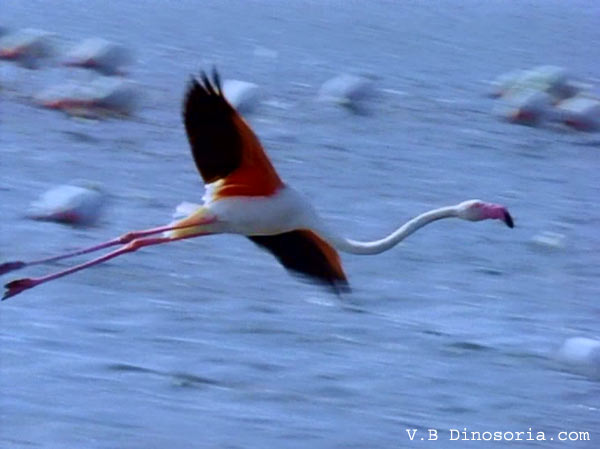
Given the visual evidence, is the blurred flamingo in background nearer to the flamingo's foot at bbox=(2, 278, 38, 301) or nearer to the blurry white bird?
the blurry white bird

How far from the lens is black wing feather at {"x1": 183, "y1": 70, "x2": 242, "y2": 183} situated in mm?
2246

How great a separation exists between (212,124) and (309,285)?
1001mm

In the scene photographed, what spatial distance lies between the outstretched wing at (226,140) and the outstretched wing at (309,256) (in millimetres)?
112

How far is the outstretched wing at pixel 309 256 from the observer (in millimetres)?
2350

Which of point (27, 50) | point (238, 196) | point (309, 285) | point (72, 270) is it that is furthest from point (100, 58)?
point (238, 196)

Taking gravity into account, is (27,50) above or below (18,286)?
below

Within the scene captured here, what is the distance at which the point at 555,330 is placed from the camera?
3387 millimetres

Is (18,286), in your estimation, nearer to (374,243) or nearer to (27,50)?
(374,243)

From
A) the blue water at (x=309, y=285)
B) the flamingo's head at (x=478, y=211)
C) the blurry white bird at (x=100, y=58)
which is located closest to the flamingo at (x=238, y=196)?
the flamingo's head at (x=478, y=211)

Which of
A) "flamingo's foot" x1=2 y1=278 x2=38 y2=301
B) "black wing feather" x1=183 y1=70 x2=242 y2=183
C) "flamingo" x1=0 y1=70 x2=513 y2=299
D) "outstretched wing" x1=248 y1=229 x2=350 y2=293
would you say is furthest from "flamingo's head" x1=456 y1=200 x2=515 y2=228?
"flamingo's foot" x1=2 y1=278 x2=38 y2=301

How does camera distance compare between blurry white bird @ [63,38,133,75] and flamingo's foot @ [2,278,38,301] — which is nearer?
flamingo's foot @ [2,278,38,301]

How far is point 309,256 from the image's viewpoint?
93.1 inches

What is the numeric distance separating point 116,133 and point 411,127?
92 cm

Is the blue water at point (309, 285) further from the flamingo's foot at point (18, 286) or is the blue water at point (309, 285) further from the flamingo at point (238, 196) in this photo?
the flamingo at point (238, 196)
